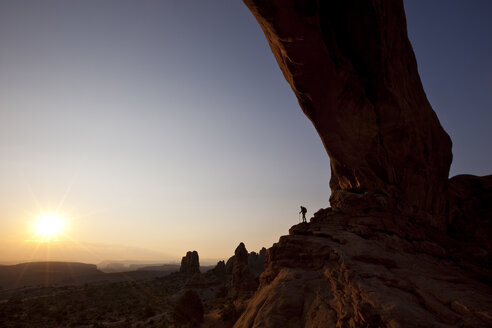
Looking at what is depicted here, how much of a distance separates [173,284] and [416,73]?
71267mm

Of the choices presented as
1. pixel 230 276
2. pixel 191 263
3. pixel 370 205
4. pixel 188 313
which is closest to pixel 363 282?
pixel 370 205

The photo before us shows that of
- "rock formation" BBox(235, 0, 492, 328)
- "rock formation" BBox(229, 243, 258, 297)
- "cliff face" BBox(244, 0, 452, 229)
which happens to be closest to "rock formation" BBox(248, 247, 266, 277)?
"rock formation" BBox(229, 243, 258, 297)

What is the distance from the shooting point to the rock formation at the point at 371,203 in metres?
10.3

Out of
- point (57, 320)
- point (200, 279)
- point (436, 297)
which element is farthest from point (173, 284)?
point (436, 297)

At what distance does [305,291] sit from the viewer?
12.5 meters

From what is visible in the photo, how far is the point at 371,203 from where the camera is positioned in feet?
59.3

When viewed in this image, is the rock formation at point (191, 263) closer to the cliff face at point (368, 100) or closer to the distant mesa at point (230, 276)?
the distant mesa at point (230, 276)

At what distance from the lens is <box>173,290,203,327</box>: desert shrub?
24.0 meters

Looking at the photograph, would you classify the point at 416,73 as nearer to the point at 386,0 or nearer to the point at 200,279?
the point at 386,0

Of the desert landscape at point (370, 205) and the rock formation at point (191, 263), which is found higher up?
the desert landscape at point (370, 205)

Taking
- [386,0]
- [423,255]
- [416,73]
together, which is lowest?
[423,255]

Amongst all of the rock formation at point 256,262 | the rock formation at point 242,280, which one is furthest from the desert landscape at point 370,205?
the rock formation at point 256,262

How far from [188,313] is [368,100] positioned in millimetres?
25573

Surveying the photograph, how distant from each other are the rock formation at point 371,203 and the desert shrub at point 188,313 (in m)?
11.3
